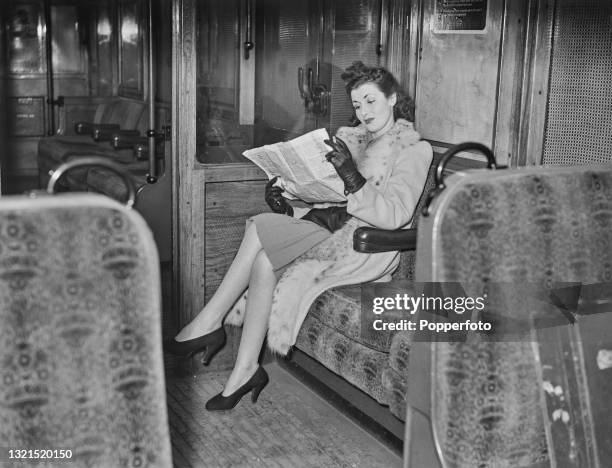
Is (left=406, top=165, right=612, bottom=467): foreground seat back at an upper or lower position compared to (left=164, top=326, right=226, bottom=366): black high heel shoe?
upper

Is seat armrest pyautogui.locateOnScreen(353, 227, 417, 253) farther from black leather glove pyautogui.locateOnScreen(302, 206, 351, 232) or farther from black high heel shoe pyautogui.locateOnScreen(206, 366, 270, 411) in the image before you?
black high heel shoe pyautogui.locateOnScreen(206, 366, 270, 411)

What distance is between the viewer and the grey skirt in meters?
3.71

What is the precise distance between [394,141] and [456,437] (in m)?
1.74

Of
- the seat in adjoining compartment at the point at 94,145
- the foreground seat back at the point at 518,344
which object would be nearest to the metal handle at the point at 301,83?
the foreground seat back at the point at 518,344

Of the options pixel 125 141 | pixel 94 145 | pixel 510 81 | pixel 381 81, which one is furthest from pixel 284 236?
pixel 94 145

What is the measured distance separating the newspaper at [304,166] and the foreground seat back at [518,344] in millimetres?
1187

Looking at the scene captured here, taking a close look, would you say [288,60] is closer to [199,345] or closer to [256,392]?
[199,345]

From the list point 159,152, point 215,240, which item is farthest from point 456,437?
point 159,152

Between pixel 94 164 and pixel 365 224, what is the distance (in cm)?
189

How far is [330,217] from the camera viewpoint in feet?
12.6

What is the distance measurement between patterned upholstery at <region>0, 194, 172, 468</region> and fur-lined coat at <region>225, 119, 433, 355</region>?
1.58 meters

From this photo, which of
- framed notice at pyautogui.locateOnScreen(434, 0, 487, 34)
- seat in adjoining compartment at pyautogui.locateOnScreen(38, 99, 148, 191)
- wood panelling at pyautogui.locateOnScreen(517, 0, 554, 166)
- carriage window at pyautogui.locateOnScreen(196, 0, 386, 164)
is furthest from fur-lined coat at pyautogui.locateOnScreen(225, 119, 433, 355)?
seat in adjoining compartment at pyautogui.locateOnScreen(38, 99, 148, 191)

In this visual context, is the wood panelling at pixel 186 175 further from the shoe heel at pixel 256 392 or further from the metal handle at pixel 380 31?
the metal handle at pixel 380 31

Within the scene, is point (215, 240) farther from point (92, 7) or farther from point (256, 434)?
point (92, 7)
